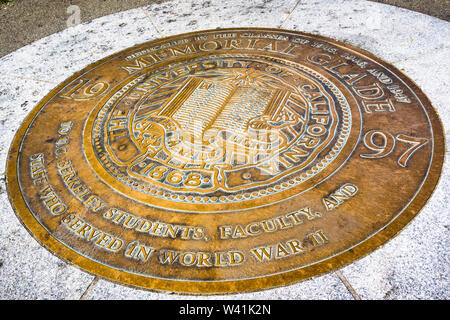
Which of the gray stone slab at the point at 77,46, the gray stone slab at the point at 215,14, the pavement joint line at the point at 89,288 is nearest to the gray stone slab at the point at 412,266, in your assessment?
the pavement joint line at the point at 89,288

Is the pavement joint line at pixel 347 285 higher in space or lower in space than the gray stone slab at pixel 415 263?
lower

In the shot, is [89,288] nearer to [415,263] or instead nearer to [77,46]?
[415,263]

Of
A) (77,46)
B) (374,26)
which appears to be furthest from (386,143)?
(77,46)

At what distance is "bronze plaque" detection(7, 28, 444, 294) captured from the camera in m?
2.14

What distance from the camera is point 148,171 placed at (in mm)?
2709

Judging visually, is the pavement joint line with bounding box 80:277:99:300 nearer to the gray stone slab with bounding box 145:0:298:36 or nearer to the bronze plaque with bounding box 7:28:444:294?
the bronze plaque with bounding box 7:28:444:294

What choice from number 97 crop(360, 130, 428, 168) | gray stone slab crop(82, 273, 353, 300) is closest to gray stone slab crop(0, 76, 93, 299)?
gray stone slab crop(82, 273, 353, 300)

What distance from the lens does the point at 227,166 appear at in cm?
268

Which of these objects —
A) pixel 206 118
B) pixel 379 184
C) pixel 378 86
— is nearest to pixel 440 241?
pixel 379 184

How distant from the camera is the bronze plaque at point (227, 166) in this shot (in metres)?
2.14

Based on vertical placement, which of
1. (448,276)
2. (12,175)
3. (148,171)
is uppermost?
(448,276)

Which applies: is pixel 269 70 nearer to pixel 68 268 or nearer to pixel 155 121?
pixel 155 121

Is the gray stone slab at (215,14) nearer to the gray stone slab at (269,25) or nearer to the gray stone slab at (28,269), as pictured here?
the gray stone slab at (269,25)
